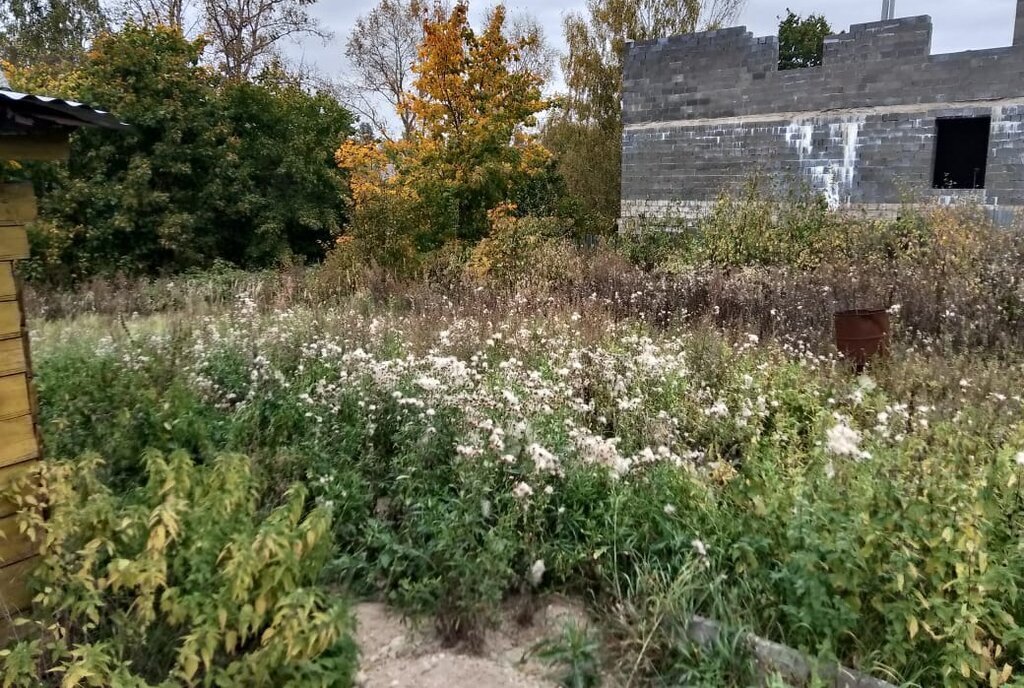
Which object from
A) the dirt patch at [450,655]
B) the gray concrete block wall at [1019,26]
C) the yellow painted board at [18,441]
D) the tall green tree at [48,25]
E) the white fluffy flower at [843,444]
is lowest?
the dirt patch at [450,655]

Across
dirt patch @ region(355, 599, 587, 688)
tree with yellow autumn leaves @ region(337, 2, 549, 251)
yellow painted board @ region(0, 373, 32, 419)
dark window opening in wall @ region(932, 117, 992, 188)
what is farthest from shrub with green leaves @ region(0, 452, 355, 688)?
dark window opening in wall @ region(932, 117, 992, 188)

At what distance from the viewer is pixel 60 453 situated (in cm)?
390

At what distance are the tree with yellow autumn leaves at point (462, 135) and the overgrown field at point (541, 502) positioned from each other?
6.68 m

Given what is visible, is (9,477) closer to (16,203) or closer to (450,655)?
(16,203)

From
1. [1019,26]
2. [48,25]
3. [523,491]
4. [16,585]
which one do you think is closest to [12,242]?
[16,585]

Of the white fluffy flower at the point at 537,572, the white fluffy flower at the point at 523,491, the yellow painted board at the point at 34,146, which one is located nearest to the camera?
the yellow painted board at the point at 34,146

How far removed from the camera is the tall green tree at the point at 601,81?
2105 cm

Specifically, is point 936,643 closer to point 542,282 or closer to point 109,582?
point 109,582

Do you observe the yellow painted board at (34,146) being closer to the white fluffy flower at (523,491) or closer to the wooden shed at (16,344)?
the wooden shed at (16,344)

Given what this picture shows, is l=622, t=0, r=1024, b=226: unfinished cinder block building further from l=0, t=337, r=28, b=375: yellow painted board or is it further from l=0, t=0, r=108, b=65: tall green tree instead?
l=0, t=0, r=108, b=65: tall green tree

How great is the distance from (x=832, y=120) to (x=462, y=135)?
6.91m

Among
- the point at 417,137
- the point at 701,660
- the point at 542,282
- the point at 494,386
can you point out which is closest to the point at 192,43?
the point at 417,137

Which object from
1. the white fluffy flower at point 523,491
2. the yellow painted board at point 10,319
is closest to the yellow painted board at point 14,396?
the yellow painted board at point 10,319

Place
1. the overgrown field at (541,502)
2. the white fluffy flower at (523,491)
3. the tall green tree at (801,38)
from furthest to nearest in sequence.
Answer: the tall green tree at (801,38)
the white fluffy flower at (523,491)
the overgrown field at (541,502)
